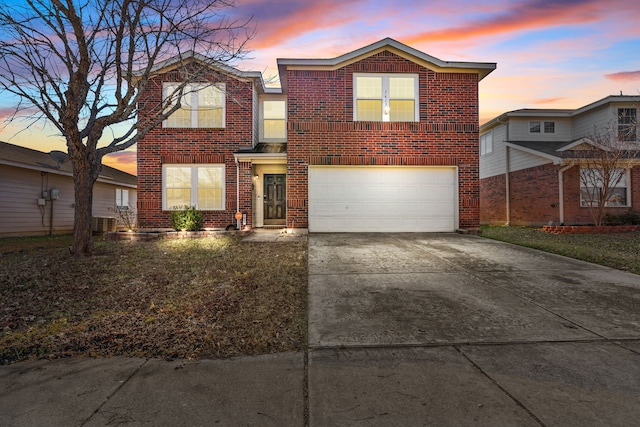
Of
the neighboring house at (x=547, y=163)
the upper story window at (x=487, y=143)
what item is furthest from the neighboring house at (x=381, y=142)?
the upper story window at (x=487, y=143)

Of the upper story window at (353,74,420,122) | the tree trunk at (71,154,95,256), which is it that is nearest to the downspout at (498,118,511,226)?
the upper story window at (353,74,420,122)

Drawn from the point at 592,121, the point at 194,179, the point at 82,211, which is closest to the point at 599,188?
the point at 592,121

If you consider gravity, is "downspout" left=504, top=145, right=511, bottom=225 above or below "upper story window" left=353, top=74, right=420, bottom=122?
below

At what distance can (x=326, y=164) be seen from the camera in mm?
A: 10273

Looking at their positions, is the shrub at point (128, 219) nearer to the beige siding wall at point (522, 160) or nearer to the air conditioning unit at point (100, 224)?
the air conditioning unit at point (100, 224)

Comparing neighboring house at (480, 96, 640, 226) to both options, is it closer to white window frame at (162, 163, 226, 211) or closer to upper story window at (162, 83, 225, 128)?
white window frame at (162, 163, 226, 211)

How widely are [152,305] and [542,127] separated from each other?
2001 centimetres

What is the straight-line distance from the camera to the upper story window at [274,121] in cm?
1286

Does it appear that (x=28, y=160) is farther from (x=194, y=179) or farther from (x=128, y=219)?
(x=194, y=179)

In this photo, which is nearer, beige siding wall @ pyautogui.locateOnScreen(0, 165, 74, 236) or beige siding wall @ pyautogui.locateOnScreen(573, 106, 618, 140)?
beige siding wall @ pyautogui.locateOnScreen(0, 165, 74, 236)

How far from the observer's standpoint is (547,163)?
560 inches

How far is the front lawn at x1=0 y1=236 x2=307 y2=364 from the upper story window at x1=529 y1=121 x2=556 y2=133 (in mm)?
16480

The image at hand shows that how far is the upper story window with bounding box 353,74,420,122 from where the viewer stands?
34.7 ft

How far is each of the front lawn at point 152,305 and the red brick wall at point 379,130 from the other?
4498mm
